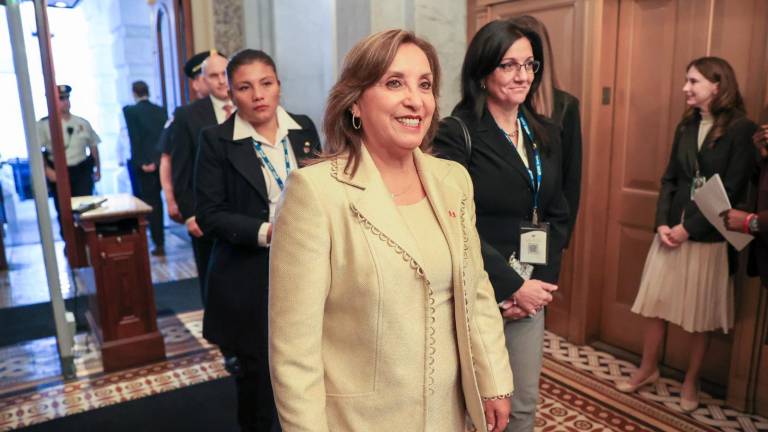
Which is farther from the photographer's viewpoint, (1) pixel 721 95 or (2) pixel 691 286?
(2) pixel 691 286

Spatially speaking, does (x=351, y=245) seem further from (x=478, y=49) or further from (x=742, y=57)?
(x=742, y=57)

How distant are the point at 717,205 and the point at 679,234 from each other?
28 centimetres

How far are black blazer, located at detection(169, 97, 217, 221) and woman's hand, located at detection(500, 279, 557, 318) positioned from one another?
196 cm

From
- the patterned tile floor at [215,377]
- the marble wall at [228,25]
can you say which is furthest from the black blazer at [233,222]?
the marble wall at [228,25]

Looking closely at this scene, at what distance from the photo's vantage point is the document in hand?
2.94 meters

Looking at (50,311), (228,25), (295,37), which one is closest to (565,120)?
(295,37)

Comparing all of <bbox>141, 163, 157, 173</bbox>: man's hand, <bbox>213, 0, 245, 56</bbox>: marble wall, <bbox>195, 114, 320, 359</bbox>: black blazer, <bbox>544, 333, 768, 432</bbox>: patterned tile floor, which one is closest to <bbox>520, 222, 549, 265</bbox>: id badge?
<bbox>195, 114, 320, 359</bbox>: black blazer

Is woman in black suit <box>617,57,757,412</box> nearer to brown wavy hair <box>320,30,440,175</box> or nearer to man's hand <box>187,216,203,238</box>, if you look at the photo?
brown wavy hair <box>320,30,440,175</box>

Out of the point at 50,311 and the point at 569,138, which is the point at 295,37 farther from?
the point at 569,138

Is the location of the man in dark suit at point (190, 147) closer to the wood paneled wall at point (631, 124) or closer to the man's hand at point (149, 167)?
the wood paneled wall at point (631, 124)

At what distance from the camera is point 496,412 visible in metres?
1.54

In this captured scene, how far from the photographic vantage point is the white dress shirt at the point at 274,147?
2.28m

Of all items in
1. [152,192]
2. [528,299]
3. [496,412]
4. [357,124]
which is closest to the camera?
[357,124]

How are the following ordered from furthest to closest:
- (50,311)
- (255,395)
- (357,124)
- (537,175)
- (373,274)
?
(50,311), (255,395), (537,175), (357,124), (373,274)
